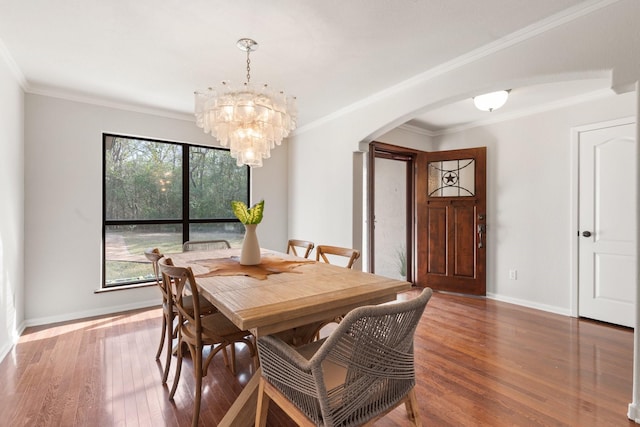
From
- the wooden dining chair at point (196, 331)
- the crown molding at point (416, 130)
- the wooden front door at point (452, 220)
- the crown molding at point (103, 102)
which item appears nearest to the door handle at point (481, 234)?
the wooden front door at point (452, 220)

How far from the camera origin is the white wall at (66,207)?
9.86 feet

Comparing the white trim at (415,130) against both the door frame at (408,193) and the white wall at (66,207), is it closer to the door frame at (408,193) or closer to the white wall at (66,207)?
the door frame at (408,193)

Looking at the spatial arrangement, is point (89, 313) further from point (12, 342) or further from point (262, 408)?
point (262, 408)

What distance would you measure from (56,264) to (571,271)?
215 inches

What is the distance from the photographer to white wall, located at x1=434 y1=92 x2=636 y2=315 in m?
3.33

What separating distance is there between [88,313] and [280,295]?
119 inches

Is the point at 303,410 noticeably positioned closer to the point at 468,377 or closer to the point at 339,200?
the point at 468,377

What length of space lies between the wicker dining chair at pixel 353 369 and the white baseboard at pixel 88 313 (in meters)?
2.99

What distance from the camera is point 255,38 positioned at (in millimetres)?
2115

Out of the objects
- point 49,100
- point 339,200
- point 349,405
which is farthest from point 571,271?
point 49,100

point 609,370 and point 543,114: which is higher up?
point 543,114

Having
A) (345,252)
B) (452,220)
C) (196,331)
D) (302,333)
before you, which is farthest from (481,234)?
(196,331)

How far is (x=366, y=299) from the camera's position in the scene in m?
1.54

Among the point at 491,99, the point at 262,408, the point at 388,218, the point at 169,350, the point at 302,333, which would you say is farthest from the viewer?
the point at 388,218
